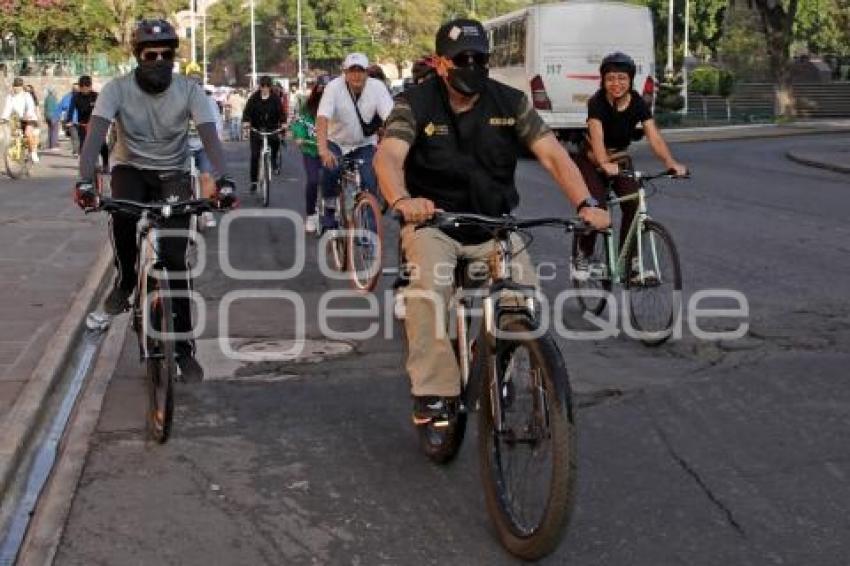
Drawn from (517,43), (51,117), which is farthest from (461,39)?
(51,117)

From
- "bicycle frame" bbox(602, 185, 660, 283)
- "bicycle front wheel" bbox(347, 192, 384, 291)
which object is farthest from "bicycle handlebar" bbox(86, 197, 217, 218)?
"bicycle front wheel" bbox(347, 192, 384, 291)

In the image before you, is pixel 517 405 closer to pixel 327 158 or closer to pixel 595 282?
pixel 595 282

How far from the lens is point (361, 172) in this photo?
33.7ft

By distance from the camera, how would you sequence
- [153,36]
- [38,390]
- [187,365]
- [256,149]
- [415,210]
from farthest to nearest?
[256,149] → [38,390] → [187,365] → [153,36] → [415,210]

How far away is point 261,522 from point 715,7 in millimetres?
72453

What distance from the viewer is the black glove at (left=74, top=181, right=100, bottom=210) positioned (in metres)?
5.57

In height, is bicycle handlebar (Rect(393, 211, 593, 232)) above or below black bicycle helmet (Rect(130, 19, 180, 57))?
below

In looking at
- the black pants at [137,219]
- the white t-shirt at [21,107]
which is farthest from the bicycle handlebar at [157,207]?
the white t-shirt at [21,107]

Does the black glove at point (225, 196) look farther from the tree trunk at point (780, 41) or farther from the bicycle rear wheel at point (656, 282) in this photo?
the tree trunk at point (780, 41)

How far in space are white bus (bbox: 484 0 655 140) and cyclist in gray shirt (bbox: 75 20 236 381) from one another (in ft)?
69.8

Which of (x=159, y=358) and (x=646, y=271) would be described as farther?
(x=646, y=271)

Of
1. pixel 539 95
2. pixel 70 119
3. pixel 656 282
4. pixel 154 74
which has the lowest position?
pixel 656 282

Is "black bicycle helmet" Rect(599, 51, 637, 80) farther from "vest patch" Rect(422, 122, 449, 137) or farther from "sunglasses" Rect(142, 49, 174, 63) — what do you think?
"vest patch" Rect(422, 122, 449, 137)

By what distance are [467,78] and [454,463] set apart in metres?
1.65
